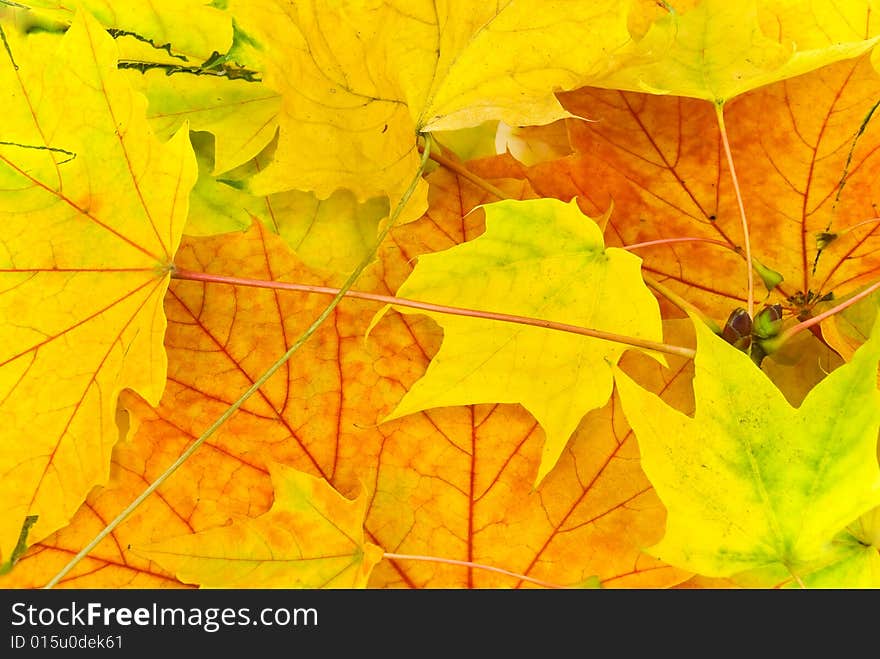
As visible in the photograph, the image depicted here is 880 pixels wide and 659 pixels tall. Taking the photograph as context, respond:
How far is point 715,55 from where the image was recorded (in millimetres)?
396

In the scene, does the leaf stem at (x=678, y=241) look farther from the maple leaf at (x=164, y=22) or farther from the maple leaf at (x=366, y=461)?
the maple leaf at (x=164, y=22)

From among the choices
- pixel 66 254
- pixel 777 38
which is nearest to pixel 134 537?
pixel 66 254

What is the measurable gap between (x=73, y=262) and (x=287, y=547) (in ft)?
0.55

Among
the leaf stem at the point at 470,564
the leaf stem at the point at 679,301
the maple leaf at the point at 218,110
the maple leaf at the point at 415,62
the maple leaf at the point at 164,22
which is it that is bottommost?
the leaf stem at the point at 470,564

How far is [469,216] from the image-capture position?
42 centimetres

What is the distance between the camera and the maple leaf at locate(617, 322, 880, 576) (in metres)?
0.33

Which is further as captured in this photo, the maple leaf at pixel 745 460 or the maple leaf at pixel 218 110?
the maple leaf at pixel 218 110

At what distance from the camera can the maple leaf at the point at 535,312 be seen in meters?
0.38

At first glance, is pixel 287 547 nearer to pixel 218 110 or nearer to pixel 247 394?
pixel 247 394

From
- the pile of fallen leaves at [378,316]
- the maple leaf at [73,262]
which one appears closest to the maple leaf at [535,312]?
the pile of fallen leaves at [378,316]

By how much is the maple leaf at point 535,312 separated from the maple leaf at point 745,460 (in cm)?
5

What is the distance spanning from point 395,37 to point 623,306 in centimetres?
17

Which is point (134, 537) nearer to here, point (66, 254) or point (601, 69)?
point (66, 254)

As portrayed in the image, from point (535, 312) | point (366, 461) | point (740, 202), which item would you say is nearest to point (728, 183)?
point (740, 202)
